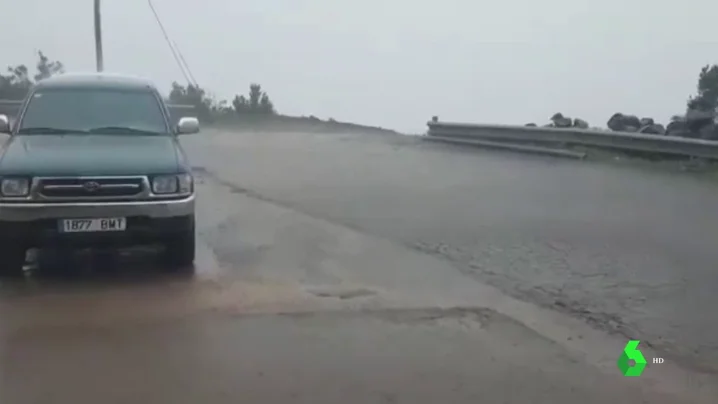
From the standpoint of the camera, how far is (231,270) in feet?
28.5

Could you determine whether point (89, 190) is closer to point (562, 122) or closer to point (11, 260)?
point (11, 260)

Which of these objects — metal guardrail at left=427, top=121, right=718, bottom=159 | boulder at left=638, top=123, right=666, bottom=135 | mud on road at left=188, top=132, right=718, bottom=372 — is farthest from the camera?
boulder at left=638, top=123, right=666, bottom=135

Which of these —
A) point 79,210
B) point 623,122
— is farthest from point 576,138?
point 79,210

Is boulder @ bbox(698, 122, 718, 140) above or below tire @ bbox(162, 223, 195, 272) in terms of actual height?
above

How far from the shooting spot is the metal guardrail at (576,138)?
15547 millimetres

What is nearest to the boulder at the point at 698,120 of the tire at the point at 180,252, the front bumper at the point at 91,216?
the tire at the point at 180,252

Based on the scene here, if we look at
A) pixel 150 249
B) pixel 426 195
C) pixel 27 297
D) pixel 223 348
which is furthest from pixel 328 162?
pixel 223 348

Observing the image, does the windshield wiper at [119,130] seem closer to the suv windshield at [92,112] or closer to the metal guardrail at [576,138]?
the suv windshield at [92,112]

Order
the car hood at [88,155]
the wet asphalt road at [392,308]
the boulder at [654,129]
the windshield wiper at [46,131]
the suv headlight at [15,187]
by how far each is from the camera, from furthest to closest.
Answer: the boulder at [654,129] < the windshield wiper at [46,131] < the car hood at [88,155] < the suv headlight at [15,187] < the wet asphalt road at [392,308]

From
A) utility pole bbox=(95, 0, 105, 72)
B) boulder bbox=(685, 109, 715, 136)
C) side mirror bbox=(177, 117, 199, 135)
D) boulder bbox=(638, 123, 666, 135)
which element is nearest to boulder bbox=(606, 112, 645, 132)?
boulder bbox=(638, 123, 666, 135)

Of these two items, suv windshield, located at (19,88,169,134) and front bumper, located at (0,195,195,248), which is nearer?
front bumper, located at (0,195,195,248)

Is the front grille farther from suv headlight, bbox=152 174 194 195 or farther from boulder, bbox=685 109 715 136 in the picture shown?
boulder, bbox=685 109 715 136

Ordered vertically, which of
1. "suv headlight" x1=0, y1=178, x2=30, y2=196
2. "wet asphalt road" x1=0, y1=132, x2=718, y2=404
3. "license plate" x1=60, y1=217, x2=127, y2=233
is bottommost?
"wet asphalt road" x1=0, y1=132, x2=718, y2=404

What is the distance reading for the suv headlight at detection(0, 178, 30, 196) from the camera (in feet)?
25.7
